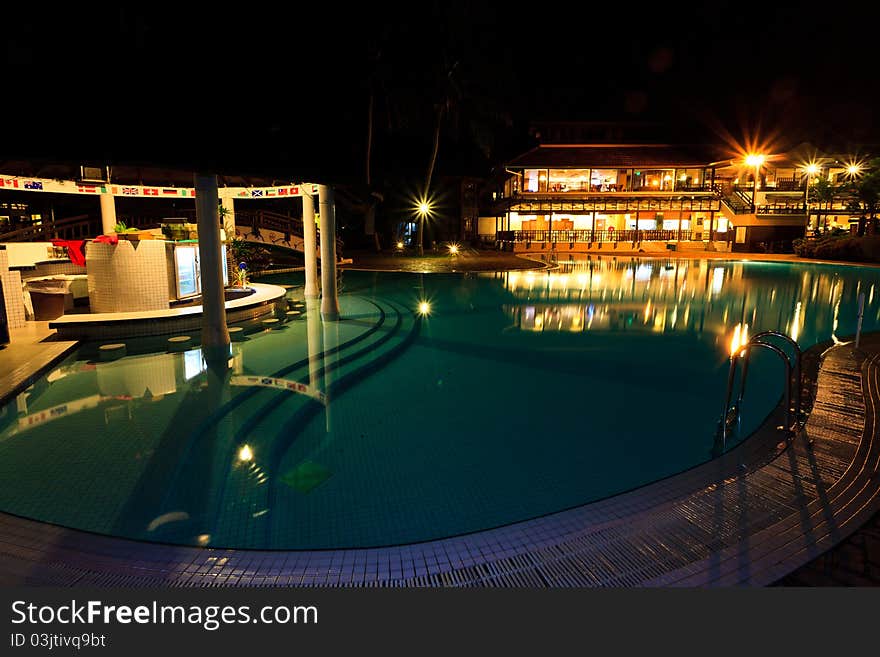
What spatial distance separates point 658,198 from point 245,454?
35.2m

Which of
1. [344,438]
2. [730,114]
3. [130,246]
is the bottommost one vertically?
[344,438]

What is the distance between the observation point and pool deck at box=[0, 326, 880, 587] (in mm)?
2785

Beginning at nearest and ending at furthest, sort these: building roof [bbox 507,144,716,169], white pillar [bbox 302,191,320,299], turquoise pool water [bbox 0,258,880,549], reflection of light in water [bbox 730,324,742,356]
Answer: turquoise pool water [bbox 0,258,880,549], reflection of light in water [bbox 730,324,742,356], white pillar [bbox 302,191,320,299], building roof [bbox 507,144,716,169]

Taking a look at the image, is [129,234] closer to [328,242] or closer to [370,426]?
[328,242]

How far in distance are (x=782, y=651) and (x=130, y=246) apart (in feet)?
34.6

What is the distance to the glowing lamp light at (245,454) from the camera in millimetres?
4586

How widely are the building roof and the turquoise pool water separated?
85.0ft

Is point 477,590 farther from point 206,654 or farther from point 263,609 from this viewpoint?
point 206,654

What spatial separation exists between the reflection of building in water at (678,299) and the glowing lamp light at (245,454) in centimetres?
659

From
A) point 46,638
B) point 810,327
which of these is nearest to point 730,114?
point 810,327

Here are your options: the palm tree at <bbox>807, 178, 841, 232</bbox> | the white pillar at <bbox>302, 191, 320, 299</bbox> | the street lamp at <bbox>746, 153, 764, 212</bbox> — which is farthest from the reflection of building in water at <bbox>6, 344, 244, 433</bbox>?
the palm tree at <bbox>807, 178, 841, 232</bbox>

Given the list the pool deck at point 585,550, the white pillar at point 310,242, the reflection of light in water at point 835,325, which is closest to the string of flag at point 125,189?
the white pillar at point 310,242

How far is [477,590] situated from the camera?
108 inches

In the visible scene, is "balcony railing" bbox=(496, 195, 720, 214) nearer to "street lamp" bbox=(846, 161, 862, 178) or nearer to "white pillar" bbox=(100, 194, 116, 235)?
"street lamp" bbox=(846, 161, 862, 178)
